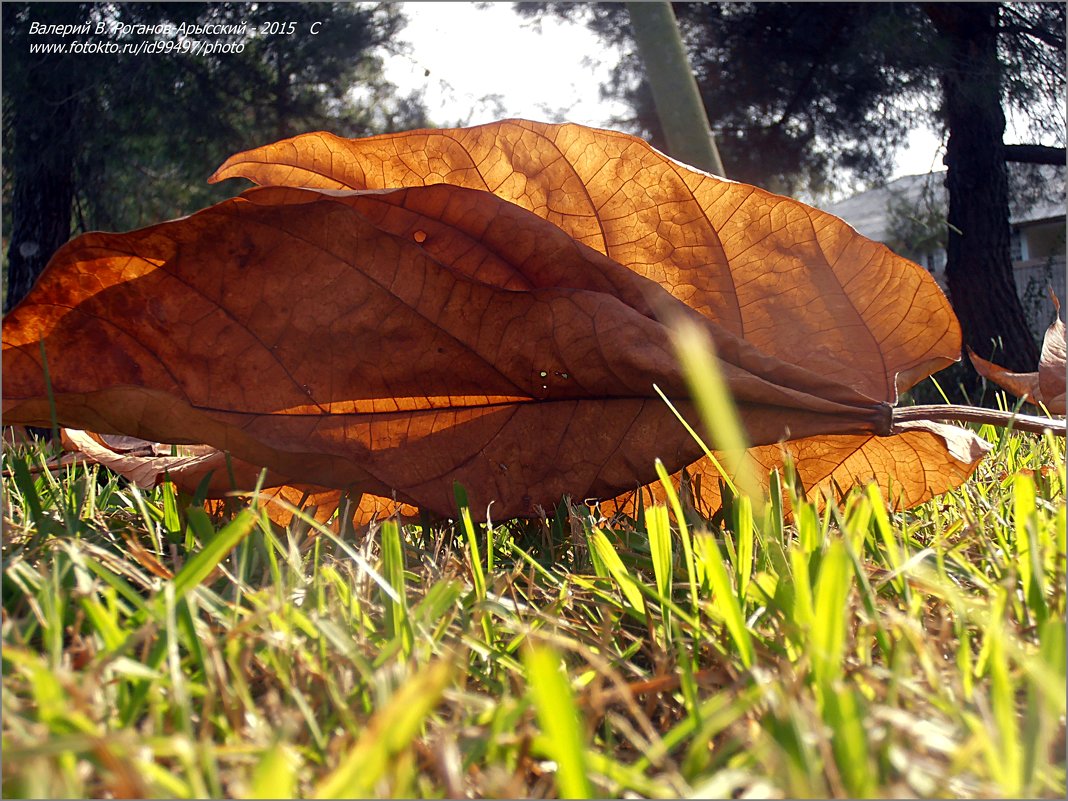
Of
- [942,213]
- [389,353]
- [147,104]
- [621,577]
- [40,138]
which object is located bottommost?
[621,577]

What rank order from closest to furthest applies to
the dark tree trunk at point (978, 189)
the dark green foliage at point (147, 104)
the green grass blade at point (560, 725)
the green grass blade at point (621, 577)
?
the green grass blade at point (560, 725)
the green grass blade at point (621, 577)
the dark green foliage at point (147, 104)
the dark tree trunk at point (978, 189)

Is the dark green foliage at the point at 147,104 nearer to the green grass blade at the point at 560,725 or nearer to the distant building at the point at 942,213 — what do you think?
the distant building at the point at 942,213

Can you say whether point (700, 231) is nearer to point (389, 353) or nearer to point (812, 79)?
point (389, 353)

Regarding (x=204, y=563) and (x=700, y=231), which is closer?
(x=204, y=563)

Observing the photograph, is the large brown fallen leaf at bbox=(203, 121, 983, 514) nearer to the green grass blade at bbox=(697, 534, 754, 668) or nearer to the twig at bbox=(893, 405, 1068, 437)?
the twig at bbox=(893, 405, 1068, 437)

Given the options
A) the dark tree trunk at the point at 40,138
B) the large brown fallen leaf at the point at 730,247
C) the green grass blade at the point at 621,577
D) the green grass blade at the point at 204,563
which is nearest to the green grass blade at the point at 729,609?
the green grass blade at the point at 621,577

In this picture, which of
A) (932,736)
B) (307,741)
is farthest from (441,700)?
(932,736)

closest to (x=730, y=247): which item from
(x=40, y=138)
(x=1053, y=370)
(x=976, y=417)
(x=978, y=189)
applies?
(x=976, y=417)
